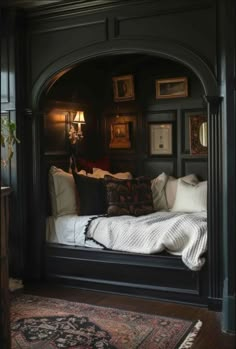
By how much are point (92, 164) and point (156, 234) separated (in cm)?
167

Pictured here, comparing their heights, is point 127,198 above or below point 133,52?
below

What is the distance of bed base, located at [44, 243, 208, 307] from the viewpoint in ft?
12.4

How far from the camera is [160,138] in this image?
17.1ft

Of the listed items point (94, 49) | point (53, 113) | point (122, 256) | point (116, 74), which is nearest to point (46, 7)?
point (94, 49)

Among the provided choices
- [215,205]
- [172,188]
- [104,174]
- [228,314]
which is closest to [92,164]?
[104,174]

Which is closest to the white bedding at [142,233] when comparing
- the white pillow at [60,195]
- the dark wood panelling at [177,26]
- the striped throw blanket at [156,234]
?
the striped throw blanket at [156,234]

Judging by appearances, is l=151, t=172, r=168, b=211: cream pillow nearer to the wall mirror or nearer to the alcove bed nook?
the alcove bed nook

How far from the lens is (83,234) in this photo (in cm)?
429

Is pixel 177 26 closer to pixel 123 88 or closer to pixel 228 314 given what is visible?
pixel 123 88

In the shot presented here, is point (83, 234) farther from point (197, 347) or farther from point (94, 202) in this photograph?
point (197, 347)

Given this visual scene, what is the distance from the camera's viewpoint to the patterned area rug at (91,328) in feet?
9.80

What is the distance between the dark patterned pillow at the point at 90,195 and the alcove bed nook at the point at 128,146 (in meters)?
0.36

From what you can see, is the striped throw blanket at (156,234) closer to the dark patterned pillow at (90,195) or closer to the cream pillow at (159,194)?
the dark patterned pillow at (90,195)

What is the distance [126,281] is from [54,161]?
63.0 inches
